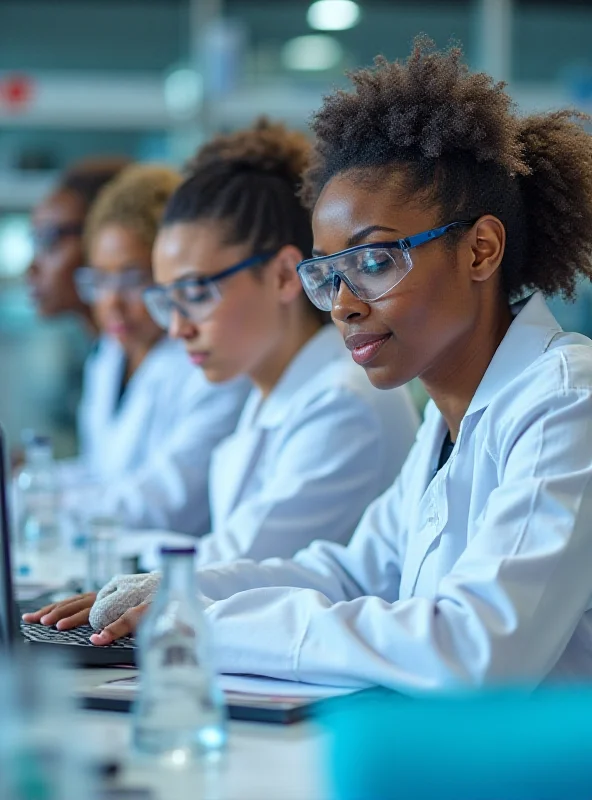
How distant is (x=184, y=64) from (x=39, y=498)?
3.32m

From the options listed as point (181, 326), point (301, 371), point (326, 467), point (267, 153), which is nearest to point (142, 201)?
point (267, 153)

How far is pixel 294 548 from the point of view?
7.00 ft

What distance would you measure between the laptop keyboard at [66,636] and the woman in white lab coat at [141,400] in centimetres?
143

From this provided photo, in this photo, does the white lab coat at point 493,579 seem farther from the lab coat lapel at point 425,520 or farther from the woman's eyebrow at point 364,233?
the woman's eyebrow at point 364,233

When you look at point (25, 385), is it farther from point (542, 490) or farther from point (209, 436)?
point (542, 490)

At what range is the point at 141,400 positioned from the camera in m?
3.53

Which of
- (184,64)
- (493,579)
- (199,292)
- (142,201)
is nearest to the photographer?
(493,579)

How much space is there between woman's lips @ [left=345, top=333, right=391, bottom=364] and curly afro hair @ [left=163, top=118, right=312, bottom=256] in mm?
824

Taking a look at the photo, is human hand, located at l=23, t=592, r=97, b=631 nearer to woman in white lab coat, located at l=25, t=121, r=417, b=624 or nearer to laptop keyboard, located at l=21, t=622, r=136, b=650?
laptop keyboard, located at l=21, t=622, r=136, b=650

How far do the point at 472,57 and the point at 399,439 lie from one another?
3.97 meters

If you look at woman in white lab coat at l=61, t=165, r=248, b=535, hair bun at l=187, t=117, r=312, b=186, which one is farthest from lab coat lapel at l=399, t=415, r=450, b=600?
woman in white lab coat at l=61, t=165, r=248, b=535

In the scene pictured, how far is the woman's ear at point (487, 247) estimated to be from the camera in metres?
1.52

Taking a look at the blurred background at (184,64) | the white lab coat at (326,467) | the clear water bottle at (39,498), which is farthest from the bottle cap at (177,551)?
the blurred background at (184,64)

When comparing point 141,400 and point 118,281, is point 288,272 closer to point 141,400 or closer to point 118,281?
point 118,281
